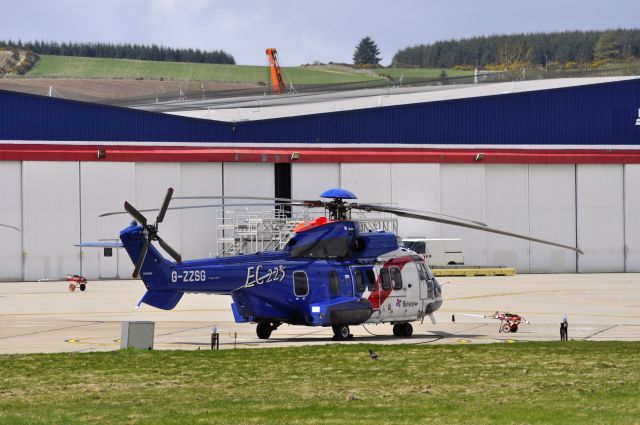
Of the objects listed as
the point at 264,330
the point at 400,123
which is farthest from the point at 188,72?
the point at 264,330

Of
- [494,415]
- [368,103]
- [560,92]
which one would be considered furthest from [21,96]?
[494,415]

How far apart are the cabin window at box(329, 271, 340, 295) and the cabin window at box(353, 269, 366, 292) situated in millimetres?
558

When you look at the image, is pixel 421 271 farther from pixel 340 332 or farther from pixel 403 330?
pixel 340 332

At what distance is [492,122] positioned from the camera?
67625mm

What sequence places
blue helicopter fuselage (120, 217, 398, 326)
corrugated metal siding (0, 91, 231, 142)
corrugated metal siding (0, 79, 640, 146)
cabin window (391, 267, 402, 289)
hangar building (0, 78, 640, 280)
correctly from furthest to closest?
corrugated metal siding (0, 79, 640, 146), corrugated metal siding (0, 91, 231, 142), hangar building (0, 78, 640, 280), cabin window (391, 267, 402, 289), blue helicopter fuselage (120, 217, 398, 326)

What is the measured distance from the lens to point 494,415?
15805 mm

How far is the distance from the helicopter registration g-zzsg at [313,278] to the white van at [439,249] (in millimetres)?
32972

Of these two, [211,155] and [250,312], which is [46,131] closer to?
[211,155]

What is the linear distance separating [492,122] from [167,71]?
11070cm

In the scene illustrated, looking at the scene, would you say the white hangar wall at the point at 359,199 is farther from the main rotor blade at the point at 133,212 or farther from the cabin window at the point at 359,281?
the main rotor blade at the point at 133,212

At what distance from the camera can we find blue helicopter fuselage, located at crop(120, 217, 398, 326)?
88.6ft

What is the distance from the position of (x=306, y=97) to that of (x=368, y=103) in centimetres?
918

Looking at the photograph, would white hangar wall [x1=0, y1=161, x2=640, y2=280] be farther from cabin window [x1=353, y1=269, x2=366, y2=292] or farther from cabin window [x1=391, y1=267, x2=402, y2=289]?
cabin window [x1=353, y1=269, x2=366, y2=292]

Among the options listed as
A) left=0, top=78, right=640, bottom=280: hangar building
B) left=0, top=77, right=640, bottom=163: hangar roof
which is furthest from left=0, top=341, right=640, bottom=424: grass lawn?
left=0, top=77, right=640, bottom=163: hangar roof
